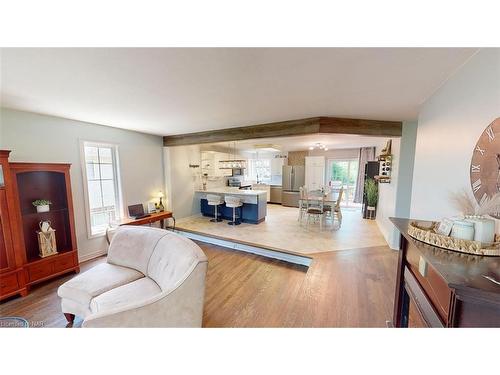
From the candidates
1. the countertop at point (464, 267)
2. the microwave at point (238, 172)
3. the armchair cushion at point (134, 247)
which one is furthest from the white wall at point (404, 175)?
the microwave at point (238, 172)

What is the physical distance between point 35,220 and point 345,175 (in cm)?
879

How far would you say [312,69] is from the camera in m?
1.45

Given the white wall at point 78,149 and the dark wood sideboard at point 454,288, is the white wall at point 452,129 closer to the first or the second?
the dark wood sideboard at point 454,288

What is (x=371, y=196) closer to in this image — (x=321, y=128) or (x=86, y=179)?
(x=321, y=128)

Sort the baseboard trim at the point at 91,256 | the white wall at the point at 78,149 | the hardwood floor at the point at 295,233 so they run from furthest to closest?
the hardwood floor at the point at 295,233
the baseboard trim at the point at 91,256
the white wall at the point at 78,149

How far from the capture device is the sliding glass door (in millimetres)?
7547

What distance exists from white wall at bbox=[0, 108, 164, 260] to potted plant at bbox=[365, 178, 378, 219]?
588 centimetres

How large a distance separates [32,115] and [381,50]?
4.22 meters

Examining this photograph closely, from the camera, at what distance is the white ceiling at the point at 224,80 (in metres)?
1.26

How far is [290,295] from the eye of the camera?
2.22m

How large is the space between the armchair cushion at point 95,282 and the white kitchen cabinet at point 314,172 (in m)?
6.52

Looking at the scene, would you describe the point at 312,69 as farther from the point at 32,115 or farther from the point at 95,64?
the point at 32,115

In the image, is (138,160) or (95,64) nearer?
(95,64)
